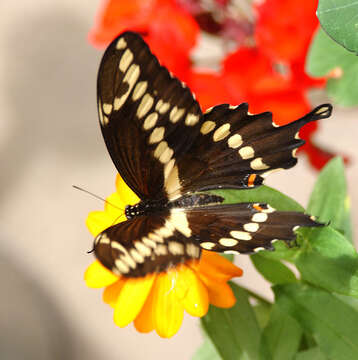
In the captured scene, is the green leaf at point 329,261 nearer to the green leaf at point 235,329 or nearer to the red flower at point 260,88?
the green leaf at point 235,329

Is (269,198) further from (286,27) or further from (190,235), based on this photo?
(286,27)

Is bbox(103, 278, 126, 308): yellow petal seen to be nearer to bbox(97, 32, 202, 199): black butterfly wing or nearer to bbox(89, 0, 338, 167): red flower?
bbox(97, 32, 202, 199): black butterfly wing

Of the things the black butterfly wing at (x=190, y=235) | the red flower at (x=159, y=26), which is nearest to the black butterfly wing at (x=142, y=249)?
the black butterfly wing at (x=190, y=235)

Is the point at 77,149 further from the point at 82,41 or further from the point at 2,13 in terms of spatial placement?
the point at 2,13

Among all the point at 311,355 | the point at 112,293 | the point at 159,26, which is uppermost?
the point at 159,26

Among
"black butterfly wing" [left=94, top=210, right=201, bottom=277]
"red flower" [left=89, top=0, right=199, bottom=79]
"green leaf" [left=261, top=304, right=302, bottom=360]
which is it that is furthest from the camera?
→ "red flower" [left=89, top=0, right=199, bottom=79]

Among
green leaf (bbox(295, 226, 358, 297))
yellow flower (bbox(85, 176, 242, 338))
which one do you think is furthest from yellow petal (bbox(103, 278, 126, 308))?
green leaf (bbox(295, 226, 358, 297))

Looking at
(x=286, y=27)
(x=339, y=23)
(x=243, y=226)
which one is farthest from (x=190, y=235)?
(x=286, y=27)
